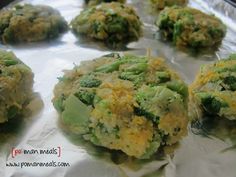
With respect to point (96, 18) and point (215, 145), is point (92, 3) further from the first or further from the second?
point (215, 145)

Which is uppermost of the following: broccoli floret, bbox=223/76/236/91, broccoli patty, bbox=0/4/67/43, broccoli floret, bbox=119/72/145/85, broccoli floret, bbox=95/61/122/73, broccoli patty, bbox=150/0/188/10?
broccoli floret, bbox=119/72/145/85

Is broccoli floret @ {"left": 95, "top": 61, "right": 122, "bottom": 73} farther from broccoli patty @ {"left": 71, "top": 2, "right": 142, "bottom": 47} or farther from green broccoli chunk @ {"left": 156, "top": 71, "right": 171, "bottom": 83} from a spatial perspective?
broccoli patty @ {"left": 71, "top": 2, "right": 142, "bottom": 47}

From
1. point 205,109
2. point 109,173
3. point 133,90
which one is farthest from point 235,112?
point 109,173

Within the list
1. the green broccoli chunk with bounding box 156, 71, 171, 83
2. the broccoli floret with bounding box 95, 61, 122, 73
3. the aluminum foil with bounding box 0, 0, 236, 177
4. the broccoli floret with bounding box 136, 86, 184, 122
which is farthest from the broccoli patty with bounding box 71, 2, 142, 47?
the broccoli floret with bounding box 136, 86, 184, 122

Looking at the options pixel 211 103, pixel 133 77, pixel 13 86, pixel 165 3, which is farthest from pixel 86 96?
pixel 165 3

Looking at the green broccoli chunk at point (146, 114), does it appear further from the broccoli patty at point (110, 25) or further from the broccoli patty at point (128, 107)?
the broccoli patty at point (110, 25)

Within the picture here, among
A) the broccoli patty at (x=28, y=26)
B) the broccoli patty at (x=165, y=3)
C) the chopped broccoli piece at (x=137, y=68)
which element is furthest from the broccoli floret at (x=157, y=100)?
the broccoli patty at (x=165, y=3)
